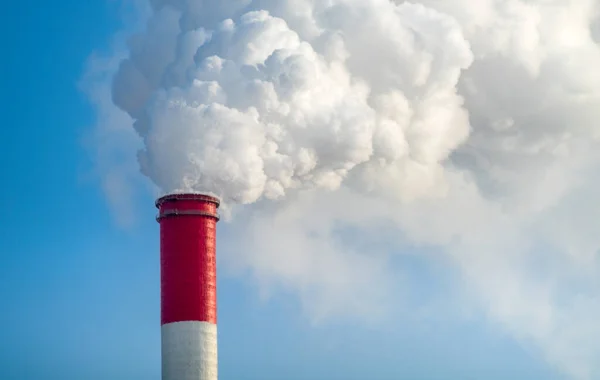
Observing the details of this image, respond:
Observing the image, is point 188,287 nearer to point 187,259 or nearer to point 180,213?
point 187,259

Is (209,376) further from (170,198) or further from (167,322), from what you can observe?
(170,198)

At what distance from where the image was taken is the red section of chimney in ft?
170

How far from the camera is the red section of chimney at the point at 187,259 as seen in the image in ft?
170

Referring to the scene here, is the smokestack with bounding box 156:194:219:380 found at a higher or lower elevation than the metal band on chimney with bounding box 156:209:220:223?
lower

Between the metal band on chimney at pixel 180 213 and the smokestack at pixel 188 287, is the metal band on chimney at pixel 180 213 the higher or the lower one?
the higher one

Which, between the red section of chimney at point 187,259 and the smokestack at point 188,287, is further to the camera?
the red section of chimney at point 187,259

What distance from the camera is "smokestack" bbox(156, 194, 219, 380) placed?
51156mm

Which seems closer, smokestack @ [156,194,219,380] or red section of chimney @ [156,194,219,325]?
smokestack @ [156,194,219,380]

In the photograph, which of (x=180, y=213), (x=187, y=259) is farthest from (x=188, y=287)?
(x=180, y=213)

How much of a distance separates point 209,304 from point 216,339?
7.15 feet

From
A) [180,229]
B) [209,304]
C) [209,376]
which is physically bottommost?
[209,376]

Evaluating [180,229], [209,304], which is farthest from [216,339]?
[180,229]

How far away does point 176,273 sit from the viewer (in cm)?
5228

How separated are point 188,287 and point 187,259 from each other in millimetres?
1648
